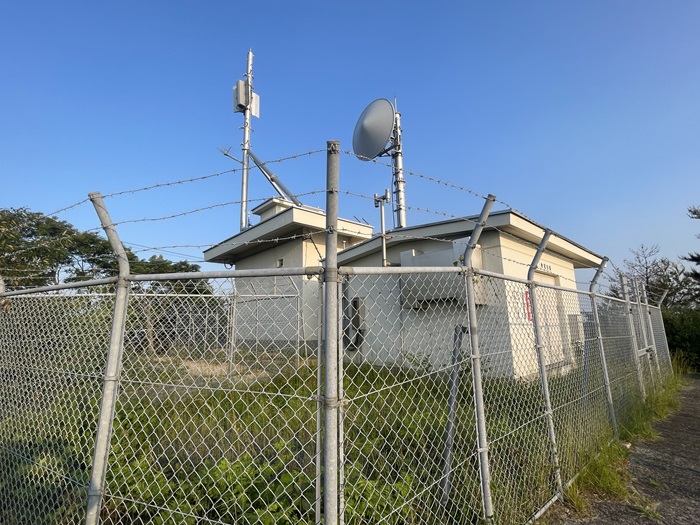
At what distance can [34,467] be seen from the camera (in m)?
2.33

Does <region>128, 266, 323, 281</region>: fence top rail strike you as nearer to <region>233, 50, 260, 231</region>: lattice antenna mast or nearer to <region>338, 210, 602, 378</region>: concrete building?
<region>338, 210, 602, 378</region>: concrete building

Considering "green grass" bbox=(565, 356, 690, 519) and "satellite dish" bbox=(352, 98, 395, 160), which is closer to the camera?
"green grass" bbox=(565, 356, 690, 519)

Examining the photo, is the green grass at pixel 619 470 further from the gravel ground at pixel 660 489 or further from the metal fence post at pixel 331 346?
the metal fence post at pixel 331 346

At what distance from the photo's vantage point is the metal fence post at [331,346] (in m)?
1.43

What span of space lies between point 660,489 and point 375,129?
18.7 ft

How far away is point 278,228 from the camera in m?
9.94

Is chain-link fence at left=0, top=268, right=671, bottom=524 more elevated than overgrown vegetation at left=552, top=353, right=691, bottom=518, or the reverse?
chain-link fence at left=0, top=268, right=671, bottom=524

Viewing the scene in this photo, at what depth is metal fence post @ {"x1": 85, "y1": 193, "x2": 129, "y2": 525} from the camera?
5.62ft

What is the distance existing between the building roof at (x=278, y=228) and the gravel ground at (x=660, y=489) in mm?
5661

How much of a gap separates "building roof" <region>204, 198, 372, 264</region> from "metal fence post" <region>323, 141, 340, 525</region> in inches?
248

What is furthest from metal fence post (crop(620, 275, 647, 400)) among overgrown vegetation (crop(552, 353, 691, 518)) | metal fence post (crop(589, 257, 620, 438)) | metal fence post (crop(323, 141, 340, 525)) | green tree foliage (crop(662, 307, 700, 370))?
green tree foliage (crop(662, 307, 700, 370))

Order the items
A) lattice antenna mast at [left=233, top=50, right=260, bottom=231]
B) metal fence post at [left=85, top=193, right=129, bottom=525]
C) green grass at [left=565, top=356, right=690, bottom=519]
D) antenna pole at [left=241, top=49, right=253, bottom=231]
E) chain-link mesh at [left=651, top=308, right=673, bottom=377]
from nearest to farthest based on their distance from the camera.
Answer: metal fence post at [left=85, top=193, right=129, bottom=525] → green grass at [left=565, top=356, right=690, bottom=519] → chain-link mesh at [left=651, top=308, right=673, bottom=377] → antenna pole at [left=241, top=49, right=253, bottom=231] → lattice antenna mast at [left=233, top=50, right=260, bottom=231]

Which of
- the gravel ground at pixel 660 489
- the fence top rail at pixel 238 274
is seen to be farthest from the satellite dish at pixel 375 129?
the gravel ground at pixel 660 489

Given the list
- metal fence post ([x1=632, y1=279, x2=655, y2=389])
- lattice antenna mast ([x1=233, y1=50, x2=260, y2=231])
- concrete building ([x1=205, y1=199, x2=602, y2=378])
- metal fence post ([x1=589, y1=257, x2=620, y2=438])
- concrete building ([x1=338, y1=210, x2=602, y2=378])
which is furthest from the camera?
lattice antenna mast ([x1=233, y1=50, x2=260, y2=231])
